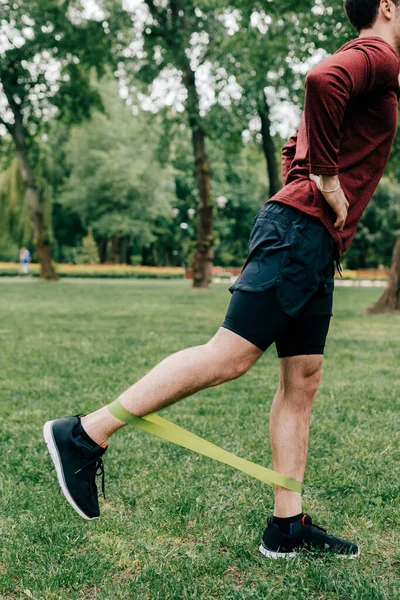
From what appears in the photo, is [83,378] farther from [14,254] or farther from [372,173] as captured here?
[14,254]

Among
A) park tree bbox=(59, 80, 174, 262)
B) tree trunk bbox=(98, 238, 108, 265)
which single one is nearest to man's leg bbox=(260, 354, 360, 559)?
park tree bbox=(59, 80, 174, 262)

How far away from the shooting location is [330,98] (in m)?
2.26

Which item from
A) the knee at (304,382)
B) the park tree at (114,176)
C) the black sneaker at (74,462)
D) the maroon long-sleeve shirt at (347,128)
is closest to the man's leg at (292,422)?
the knee at (304,382)

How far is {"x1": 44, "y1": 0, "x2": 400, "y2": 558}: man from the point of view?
2.38 m

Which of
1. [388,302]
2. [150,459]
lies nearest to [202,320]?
[388,302]

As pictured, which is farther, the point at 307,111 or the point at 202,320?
the point at 202,320

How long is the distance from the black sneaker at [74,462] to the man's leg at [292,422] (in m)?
0.73

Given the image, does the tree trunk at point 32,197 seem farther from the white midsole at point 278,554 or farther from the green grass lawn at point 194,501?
the white midsole at point 278,554

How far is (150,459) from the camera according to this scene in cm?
392

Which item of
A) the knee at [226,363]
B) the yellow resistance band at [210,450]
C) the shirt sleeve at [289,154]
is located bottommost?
the yellow resistance band at [210,450]

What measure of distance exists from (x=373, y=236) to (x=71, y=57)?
3612 centimetres

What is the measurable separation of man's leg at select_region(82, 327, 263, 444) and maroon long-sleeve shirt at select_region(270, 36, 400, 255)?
1.79ft

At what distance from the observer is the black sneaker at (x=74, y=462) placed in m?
2.52

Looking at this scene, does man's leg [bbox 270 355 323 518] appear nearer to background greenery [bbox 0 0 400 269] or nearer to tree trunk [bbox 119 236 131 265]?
background greenery [bbox 0 0 400 269]
